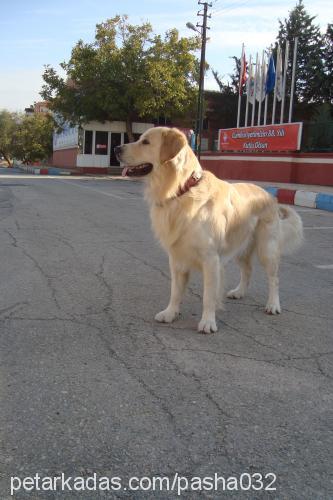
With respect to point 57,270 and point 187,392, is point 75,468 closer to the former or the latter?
point 187,392

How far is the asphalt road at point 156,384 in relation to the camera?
6.81ft

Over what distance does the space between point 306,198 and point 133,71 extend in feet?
65.7

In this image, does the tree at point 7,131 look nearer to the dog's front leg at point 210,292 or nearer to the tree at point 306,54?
the tree at point 306,54

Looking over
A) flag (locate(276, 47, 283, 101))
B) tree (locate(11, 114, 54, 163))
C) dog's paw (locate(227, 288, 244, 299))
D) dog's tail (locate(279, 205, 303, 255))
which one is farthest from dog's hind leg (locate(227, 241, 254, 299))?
tree (locate(11, 114, 54, 163))

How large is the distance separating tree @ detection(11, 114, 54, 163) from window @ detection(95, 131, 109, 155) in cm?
2261

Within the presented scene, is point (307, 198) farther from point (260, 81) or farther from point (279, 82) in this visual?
point (260, 81)

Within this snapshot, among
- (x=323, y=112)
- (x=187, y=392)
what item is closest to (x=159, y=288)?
(x=187, y=392)

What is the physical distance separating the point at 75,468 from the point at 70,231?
6.57m

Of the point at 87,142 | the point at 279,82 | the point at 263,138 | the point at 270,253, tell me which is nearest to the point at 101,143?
the point at 87,142

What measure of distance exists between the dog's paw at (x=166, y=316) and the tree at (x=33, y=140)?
192 ft

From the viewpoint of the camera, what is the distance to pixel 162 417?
8.04 feet

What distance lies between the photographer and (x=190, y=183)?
379 centimetres

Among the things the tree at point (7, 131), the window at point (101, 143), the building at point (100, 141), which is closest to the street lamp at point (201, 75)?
the building at point (100, 141)

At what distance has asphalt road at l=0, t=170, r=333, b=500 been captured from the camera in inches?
81.7
